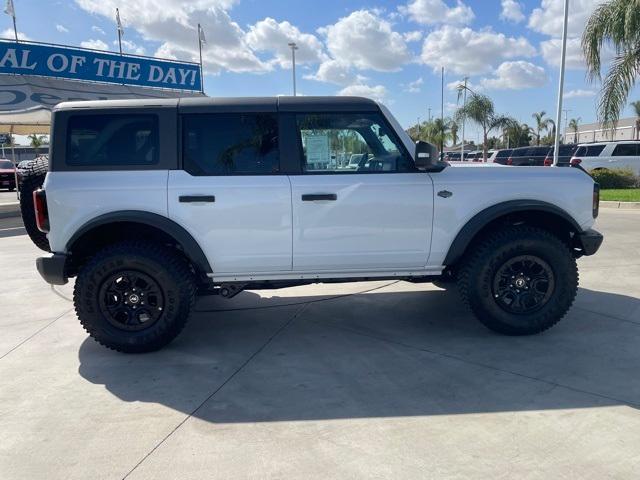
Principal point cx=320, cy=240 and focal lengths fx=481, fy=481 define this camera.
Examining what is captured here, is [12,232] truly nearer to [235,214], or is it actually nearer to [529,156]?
[235,214]

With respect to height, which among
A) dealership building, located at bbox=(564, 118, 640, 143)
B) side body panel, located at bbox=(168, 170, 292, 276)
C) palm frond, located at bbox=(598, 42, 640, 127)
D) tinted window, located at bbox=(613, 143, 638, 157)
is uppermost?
dealership building, located at bbox=(564, 118, 640, 143)

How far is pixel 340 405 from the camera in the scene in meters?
3.03

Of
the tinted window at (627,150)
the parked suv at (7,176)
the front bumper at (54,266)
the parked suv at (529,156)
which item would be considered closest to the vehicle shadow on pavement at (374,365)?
Result: the front bumper at (54,266)

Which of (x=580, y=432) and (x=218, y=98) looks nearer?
(x=580, y=432)

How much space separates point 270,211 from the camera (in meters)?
3.72

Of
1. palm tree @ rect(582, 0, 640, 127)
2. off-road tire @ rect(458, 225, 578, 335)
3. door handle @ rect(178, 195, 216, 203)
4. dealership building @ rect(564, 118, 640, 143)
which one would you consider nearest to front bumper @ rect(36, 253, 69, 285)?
door handle @ rect(178, 195, 216, 203)

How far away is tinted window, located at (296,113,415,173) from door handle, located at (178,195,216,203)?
0.79m

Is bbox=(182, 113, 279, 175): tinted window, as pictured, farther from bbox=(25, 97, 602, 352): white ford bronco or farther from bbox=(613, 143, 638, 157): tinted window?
bbox=(613, 143, 638, 157): tinted window

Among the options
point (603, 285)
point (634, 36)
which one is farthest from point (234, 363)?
point (634, 36)

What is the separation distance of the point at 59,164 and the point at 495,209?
341 centimetres

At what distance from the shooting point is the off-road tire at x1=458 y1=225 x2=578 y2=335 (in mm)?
3936

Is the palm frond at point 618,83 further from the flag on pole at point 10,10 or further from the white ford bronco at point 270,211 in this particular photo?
the flag on pole at point 10,10

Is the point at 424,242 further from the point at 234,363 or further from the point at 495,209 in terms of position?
the point at 234,363

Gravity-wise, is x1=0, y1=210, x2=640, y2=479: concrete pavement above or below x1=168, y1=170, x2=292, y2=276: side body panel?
below
